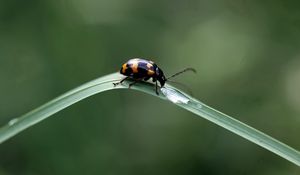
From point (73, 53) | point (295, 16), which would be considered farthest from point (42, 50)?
point (295, 16)

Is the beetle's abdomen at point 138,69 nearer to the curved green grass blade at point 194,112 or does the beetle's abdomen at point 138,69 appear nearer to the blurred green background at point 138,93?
the curved green grass blade at point 194,112

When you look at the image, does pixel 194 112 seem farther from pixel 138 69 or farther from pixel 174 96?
pixel 138 69

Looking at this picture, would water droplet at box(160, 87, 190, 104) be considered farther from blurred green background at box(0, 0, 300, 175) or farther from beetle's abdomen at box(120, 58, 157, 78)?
blurred green background at box(0, 0, 300, 175)

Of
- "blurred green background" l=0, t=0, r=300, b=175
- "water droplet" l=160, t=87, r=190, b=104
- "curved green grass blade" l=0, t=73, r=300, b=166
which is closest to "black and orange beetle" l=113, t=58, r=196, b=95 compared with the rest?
"water droplet" l=160, t=87, r=190, b=104

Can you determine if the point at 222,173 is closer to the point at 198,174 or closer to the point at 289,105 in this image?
the point at 198,174

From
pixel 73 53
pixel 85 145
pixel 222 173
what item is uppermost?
pixel 73 53
